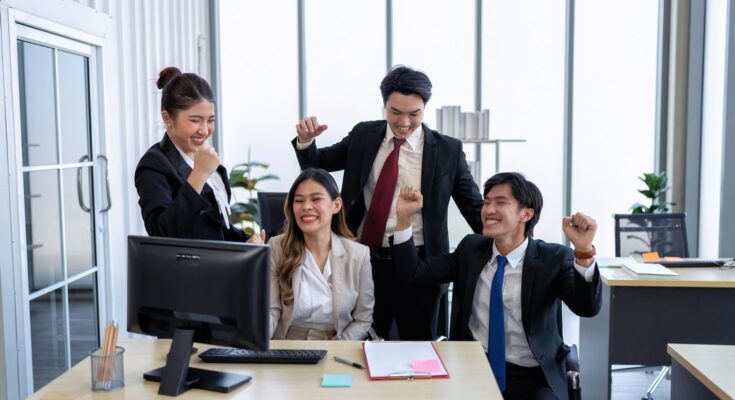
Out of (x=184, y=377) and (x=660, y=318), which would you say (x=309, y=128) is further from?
(x=660, y=318)

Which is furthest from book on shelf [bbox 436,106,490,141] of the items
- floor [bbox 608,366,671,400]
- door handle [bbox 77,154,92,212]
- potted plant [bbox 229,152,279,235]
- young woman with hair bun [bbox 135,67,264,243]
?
young woman with hair bun [bbox 135,67,264,243]

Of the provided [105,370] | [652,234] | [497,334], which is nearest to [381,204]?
[497,334]

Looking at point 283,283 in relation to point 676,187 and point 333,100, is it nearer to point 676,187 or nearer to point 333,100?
point 333,100

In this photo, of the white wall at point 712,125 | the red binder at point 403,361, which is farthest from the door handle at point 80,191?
the white wall at point 712,125

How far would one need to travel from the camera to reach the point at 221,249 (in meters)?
1.88

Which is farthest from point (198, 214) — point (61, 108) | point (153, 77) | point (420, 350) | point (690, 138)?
point (690, 138)

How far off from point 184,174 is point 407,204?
0.80 m

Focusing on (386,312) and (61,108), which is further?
(61,108)

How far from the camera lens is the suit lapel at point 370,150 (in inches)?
112

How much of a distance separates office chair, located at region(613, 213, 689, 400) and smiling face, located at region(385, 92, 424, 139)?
2.06 m

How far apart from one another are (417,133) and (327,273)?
70cm

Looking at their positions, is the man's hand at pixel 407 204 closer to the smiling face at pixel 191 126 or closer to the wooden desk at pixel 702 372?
the smiling face at pixel 191 126

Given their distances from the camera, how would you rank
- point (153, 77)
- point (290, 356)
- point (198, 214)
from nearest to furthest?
1. point (290, 356)
2. point (198, 214)
3. point (153, 77)

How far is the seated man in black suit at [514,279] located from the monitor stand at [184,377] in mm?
918
